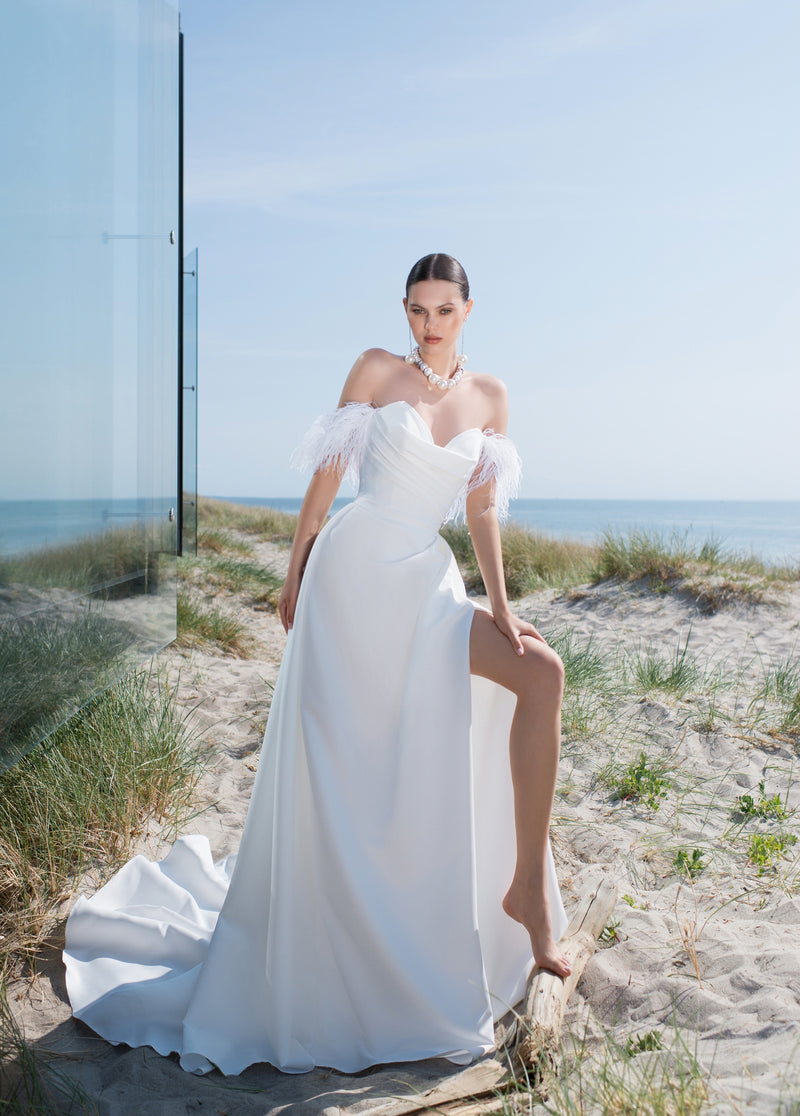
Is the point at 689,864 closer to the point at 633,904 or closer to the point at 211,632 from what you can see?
the point at 633,904

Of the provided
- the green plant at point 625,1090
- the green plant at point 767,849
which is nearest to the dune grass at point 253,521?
the green plant at point 767,849

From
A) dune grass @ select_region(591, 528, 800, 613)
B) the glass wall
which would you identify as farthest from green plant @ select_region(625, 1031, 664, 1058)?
dune grass @ select_region(591, 528, 800, 613)

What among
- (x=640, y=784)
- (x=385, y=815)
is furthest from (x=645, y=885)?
(x=385, y=815)

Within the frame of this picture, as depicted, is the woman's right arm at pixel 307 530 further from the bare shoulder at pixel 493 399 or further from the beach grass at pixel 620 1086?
the beach grass at pixel 620 1086

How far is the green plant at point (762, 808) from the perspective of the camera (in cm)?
360

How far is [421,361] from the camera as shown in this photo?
103 inches

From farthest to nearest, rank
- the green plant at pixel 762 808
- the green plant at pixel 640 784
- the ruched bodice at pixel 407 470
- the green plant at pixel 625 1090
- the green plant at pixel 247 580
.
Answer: the green plant at pixel 247 580, the green plant at pixel 640 784, the green plant at pixel 762 808, the ruched bodice at pixel 407 470, the green plant at pixel 625 1090

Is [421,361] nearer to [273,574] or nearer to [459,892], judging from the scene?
[459,892]

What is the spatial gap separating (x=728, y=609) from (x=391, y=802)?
19.7 ft

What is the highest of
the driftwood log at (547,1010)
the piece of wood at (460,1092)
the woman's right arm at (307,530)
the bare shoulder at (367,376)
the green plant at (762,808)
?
the bare shoulder at (367,376)

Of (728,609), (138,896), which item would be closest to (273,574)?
(728,609)

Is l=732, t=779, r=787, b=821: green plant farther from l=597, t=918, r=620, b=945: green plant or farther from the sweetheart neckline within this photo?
the sweetheart neckline

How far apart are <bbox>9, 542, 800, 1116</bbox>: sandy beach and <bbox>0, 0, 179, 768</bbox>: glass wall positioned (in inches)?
32.7

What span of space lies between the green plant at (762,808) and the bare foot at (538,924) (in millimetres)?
1743
